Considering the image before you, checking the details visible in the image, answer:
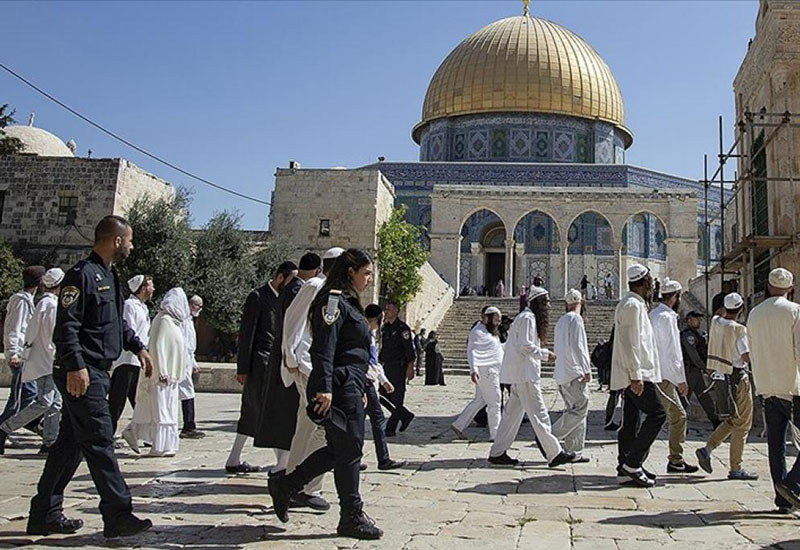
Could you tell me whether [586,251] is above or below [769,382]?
above

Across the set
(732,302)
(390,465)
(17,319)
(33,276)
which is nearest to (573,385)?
(732,302)

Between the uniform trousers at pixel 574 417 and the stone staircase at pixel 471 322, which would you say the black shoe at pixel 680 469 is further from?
the stone staircase at pixel 471 322

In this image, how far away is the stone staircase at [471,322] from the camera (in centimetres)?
1988

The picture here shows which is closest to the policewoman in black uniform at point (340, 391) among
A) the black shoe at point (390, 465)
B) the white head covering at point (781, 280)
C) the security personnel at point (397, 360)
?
the black shoe at point (390, 465)

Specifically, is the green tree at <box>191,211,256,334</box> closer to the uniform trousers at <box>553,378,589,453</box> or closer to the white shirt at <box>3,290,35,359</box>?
the white shirt at <box>3,290,35,359</box>

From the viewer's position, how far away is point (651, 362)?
530 centimetres

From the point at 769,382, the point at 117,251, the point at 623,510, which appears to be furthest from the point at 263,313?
the point at 769,382

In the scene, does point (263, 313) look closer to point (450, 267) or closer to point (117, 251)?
point (117, 251)

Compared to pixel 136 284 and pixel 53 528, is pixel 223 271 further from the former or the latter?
pixel 53 528

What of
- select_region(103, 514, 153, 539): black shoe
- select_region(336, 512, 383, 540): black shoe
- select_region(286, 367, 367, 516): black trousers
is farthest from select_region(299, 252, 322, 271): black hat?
select_region(103, 514, 153, 539): black shoe

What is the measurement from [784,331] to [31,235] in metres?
18.6

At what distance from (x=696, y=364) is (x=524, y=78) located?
28.1 metres

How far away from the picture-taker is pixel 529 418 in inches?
229

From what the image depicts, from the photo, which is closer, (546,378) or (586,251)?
(546,378)
